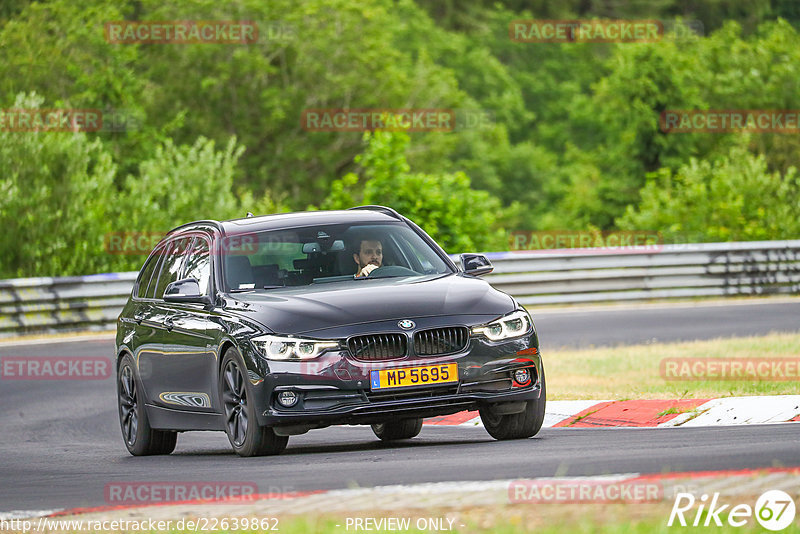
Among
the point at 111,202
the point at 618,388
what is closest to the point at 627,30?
the point at 111,202

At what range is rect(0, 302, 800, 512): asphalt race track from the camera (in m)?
7.93

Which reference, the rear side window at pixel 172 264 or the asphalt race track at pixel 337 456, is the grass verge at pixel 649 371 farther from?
the rear side window at pixel 172 264

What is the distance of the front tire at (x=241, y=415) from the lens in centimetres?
976

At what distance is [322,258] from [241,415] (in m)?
1.44

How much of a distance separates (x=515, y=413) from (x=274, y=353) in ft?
5.77

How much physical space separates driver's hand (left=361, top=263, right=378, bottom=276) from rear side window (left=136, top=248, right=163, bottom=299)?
230 cm

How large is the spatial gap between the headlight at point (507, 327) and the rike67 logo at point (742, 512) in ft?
11.6

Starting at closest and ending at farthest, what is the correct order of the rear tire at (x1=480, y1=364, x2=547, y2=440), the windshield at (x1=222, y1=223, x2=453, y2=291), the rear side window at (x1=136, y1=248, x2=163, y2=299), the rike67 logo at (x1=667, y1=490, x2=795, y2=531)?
the rike67 logo at (x1=667, y1=490, x2=795, y2=531)
the rear tire at (x1=480, y1=364, x2=547, y2=440)
the windshield at (x1=222, y1=223, x2=453, y2=291)
the rear side window at (x1=136, y1=248, x2=163, y2=299)

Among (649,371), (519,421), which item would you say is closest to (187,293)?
(519,421)

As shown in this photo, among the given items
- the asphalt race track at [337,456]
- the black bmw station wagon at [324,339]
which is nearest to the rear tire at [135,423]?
the black bmw station wagon at [324,339]

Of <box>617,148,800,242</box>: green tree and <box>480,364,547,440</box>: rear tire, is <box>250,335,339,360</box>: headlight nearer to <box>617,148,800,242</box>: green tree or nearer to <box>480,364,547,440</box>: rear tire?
<box>480,364,547,440</box>: rear tire

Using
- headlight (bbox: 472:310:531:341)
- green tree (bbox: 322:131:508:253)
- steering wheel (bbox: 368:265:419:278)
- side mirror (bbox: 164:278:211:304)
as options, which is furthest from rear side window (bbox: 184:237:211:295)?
green tree (bbox: 322:131:508:253)

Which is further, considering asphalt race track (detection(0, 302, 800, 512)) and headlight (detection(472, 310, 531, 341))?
headlight (detection(472, 310, 531, 341))

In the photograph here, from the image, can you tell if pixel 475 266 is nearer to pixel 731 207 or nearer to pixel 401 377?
pixel 401 377
